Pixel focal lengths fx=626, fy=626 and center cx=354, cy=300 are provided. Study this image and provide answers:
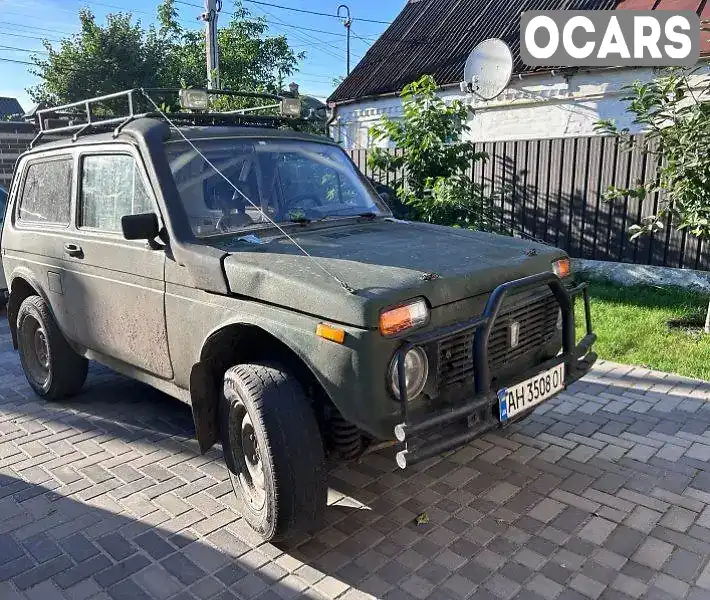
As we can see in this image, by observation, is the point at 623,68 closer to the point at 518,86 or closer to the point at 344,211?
the point at 518,86

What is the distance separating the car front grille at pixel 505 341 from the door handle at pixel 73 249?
2754 millimetres

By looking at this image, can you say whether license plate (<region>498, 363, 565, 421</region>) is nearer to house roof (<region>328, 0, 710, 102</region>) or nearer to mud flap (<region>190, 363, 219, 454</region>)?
mud flap (<region>190, 363, 219, 454</region>)

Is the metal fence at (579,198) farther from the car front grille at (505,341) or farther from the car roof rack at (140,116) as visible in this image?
the car front grille at (505,341)

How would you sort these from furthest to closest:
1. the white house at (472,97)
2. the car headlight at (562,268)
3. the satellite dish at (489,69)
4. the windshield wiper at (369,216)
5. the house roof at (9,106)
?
the house roof at (9,106), the satellite dish at (489,69), the white house at (472,97), the windshield wiper at (369,216), the car headlight at (562,268)

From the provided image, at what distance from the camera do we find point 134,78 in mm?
28266

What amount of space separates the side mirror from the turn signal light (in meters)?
1.28

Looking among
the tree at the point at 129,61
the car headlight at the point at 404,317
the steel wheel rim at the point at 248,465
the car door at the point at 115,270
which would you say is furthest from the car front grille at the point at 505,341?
the tree at the point at 129,61

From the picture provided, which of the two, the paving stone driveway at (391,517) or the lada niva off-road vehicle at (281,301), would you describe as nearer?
the lada niva off-road vehicle at (281,301)

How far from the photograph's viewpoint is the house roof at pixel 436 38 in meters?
13.1

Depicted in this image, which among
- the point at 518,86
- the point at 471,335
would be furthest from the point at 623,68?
the point at 471,335

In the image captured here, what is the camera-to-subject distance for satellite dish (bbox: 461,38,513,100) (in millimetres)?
10547

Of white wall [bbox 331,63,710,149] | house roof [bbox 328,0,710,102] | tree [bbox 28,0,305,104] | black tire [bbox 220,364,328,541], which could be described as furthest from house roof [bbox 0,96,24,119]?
black tire [bbox 220,364,328,541]

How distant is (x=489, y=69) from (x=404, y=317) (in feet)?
30.4

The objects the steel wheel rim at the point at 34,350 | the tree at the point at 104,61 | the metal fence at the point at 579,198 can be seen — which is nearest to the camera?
the steel wheel rim at the point at 34,350
